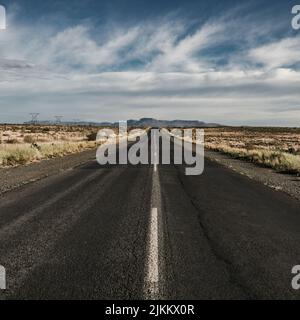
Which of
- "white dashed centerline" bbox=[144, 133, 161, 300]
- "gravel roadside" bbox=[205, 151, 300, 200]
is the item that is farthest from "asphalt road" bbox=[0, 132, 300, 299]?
"gravel roadside" bbox=[205, 151, 300, 200]

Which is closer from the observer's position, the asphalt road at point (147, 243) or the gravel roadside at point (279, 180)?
the asphalt road at point (147, 243)

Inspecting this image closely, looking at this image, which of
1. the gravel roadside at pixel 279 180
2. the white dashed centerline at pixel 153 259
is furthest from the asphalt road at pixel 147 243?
the gravel roadside at pixel 279 180

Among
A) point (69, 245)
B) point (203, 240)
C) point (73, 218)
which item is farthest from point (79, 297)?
point (73, 218)

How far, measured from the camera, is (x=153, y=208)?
8.71 metres

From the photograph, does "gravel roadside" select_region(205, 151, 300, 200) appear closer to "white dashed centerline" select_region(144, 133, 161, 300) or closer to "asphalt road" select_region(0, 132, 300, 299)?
"asphalt road" select_region(0, 132, 300, 299)

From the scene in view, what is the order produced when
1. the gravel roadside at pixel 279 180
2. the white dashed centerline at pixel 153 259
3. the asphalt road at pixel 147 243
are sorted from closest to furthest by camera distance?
the white dashed centerline at pixel 153 259, the asphalt road at pixel 147 243, the gravel roadside at pixel 279 180

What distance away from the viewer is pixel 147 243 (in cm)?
607

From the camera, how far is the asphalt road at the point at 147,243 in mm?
4426

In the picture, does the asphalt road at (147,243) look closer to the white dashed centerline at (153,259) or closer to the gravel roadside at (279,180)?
the white dashed centerline at (153,259)

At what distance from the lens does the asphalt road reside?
4426 mm

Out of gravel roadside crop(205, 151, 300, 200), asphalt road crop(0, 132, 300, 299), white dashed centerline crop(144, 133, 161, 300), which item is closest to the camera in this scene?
white dashed centerline crop(144, 133, 161, 300)

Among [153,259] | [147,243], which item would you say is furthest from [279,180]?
[153,259]

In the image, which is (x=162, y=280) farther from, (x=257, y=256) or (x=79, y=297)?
(x=257, y=256)
